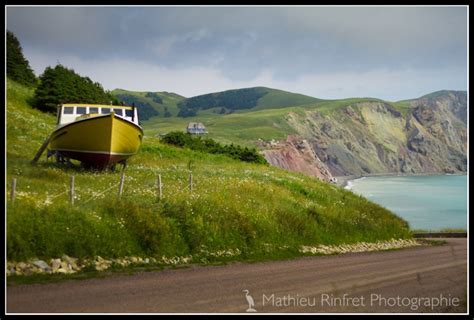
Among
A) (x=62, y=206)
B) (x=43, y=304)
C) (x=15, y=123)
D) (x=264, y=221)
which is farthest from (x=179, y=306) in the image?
(x=15, y=123)

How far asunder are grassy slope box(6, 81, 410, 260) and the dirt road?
Result: 7.54 ft

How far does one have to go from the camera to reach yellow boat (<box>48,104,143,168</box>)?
1057 inches

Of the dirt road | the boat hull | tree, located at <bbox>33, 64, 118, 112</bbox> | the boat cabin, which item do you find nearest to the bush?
tree, located at <bbox>33, 64, 118, 112</bbox>

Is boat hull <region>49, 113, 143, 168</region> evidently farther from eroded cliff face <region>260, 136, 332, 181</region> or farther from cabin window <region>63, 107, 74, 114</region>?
eroded cliff face <region>260, 136, 332, 181</region>

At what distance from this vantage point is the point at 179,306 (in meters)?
12.3

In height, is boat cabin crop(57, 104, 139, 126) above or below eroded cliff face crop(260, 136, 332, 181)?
above

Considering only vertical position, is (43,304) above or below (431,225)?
above

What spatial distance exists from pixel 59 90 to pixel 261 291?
51325 mm

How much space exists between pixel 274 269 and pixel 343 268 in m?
2.91

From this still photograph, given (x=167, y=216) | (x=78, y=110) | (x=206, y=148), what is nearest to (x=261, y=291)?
(x=167, y=216)

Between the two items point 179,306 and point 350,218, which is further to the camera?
point 350,218

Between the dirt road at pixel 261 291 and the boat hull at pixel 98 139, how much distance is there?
1254 centimetres

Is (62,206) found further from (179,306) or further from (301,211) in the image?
(301,211)

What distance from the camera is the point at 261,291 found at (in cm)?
1420
